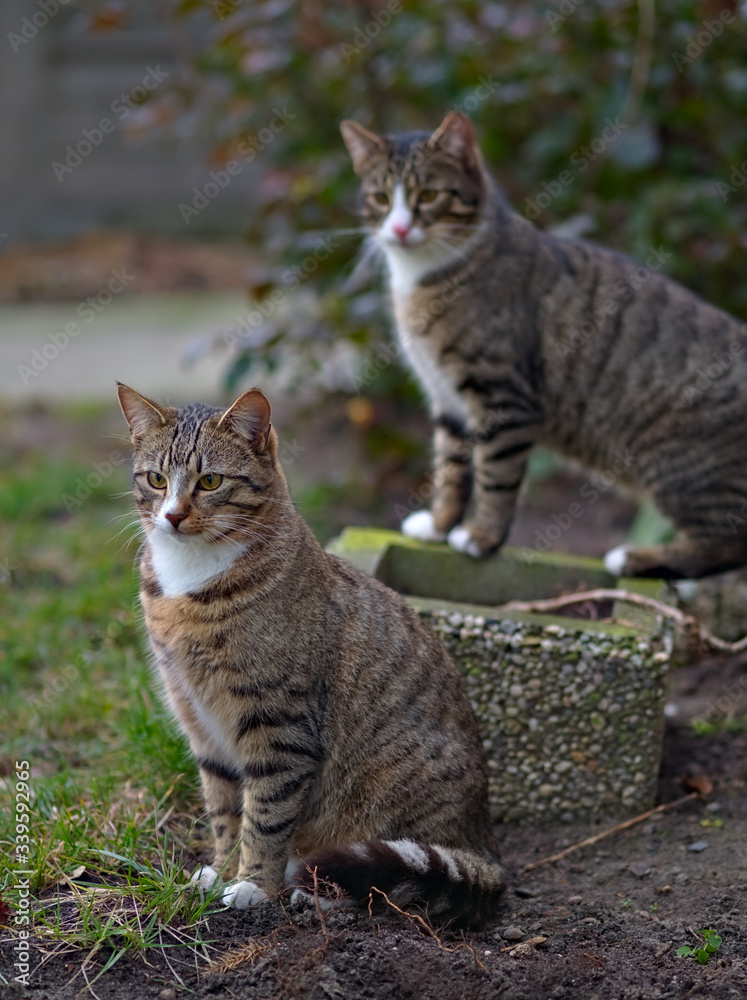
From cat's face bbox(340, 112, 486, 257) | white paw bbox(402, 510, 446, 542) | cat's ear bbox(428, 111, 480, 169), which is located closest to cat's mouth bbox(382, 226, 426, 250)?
cat's face bbox(340, 112, 486, 257)

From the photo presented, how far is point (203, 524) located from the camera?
8.86ft

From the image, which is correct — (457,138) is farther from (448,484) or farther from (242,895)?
(242,895)

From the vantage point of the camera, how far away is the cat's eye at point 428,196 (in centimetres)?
410

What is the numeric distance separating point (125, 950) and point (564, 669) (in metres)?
1.56

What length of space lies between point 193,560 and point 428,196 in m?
2.02

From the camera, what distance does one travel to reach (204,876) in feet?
9.26

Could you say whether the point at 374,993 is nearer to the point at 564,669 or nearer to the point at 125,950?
the point at 125,950

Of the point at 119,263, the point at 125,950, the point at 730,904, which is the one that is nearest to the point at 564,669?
the point at 730,904
